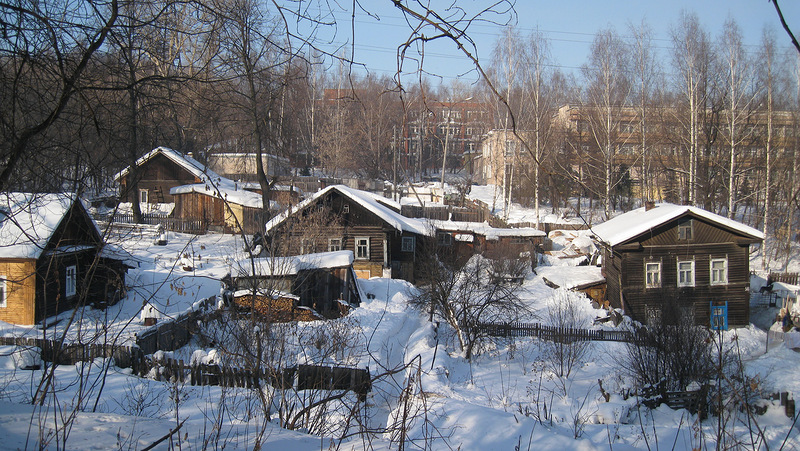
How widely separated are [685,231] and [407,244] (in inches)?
468

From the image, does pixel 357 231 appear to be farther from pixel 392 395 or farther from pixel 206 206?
pixel 392 395

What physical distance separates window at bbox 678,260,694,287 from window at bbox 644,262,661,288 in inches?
31.7

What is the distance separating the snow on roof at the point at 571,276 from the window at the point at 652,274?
6.98 feet

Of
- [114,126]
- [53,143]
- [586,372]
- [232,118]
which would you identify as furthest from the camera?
[586,372]

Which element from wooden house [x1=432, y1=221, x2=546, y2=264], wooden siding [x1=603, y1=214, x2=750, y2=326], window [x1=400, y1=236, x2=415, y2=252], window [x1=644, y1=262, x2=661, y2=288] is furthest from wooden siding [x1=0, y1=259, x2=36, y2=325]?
window [x1=644, y1=262, x2=661, y2=288]

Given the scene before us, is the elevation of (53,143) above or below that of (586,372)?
above

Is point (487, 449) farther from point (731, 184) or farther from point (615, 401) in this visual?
point (731, 184)

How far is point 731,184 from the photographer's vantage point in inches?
918

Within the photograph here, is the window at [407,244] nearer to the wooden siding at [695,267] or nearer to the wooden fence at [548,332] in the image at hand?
the wooden fence at [548,332]

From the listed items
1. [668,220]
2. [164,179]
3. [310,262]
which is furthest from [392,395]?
Answer: [164,179]

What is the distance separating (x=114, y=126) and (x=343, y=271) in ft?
40.6

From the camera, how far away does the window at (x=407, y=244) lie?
24.4 m

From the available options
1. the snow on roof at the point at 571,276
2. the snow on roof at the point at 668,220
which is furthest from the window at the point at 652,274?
the snow on roof at the point at 571,276

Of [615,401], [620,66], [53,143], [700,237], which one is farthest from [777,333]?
[53,143]
